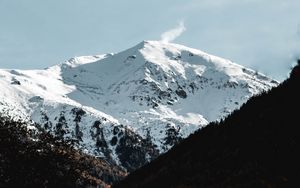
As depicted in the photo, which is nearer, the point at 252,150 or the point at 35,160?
the point at 252,150

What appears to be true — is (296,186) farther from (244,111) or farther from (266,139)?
(244,111)

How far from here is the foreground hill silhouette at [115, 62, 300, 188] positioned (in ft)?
156

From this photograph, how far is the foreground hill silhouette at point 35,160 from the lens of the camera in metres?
82.0

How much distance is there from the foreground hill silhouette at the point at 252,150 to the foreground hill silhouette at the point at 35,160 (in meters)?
14.6

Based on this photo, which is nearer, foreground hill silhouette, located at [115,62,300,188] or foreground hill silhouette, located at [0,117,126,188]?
foreground hill silhouette, located at [115,62,300,188]

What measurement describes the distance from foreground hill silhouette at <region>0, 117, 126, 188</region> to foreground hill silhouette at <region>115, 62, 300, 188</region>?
14639mm

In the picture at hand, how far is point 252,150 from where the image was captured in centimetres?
5538

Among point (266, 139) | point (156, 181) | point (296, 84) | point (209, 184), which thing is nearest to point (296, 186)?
point (209, 184)

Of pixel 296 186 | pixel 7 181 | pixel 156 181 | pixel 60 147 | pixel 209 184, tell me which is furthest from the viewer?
pixel 60 147

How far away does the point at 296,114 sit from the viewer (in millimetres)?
58281

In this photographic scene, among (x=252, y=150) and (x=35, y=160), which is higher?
(x=35, y=160)

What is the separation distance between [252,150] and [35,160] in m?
37.4

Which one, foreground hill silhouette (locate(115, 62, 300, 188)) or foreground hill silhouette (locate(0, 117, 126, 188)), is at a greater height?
foreground hill silhouette (locate(0, 117, 126, 188))

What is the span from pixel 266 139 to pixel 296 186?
14.0 meters
